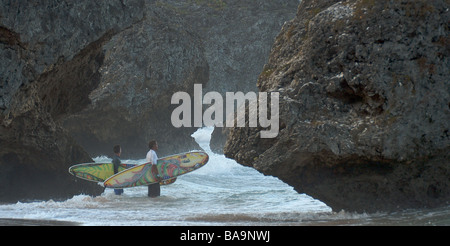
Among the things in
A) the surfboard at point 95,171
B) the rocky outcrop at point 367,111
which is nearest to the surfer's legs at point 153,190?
the surfboard at point 95,171

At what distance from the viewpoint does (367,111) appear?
8.20 metres

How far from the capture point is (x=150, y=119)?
1168 inches

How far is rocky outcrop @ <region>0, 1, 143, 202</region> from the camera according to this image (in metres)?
9.64

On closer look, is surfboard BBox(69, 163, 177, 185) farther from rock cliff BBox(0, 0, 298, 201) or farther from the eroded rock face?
the eroded rock face

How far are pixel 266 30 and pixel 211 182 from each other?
110 feet

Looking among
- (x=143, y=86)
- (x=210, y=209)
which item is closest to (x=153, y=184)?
(x=210, y=209)

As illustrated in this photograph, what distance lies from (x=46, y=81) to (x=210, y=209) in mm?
3983

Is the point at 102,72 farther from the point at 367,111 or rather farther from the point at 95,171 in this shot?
the point at 367,111

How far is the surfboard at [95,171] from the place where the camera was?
46.3ft

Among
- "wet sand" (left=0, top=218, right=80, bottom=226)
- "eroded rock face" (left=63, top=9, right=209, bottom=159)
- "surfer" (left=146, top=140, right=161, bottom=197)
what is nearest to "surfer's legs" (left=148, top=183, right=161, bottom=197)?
"surfer" (left=146, top=140, right=161, bottom=197)

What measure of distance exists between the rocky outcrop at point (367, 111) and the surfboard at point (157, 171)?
5.56 m

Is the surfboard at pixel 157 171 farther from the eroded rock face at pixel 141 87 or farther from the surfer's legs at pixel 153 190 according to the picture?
the eroded rock face at pixel 141 87
